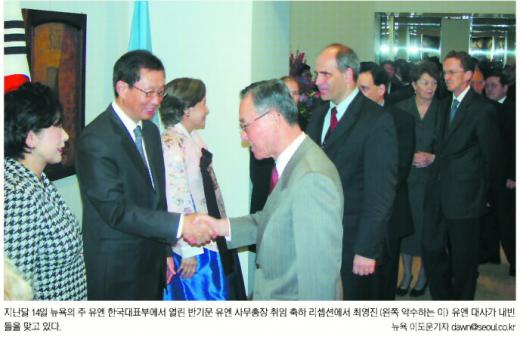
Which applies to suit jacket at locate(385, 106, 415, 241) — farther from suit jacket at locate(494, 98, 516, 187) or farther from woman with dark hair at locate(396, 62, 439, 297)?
suit jacket at locate(494, 98, 516, 187)

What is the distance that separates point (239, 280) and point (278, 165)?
164cm

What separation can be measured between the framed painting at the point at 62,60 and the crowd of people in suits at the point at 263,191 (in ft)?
1.67

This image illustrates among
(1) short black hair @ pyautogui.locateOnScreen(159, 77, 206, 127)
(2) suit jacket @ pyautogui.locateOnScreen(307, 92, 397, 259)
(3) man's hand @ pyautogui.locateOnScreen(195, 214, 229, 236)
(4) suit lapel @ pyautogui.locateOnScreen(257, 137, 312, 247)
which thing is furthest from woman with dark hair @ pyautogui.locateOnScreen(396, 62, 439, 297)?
(4) suit lapel @ pyautogui.locateOnScreen(257, 137, 312, 247)

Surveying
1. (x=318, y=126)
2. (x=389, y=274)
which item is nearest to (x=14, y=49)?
(x=318, y=126)

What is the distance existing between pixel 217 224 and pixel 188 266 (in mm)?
733

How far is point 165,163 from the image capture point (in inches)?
126

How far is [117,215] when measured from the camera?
2.62 m

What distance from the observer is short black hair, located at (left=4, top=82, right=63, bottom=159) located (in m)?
2.31

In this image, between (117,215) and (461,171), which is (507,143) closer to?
(461,171)

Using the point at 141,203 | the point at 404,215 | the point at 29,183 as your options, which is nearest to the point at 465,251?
the point at 404,215

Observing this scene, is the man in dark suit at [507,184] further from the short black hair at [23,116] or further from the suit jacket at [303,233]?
the short black hair at [23,116]

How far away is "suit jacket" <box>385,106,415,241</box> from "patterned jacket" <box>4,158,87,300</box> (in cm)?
194

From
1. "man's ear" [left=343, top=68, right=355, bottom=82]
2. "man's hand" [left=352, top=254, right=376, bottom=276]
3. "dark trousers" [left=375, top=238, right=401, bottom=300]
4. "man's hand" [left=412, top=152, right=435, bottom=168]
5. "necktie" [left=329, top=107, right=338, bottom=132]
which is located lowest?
"dark trousers" [left=375, top=238, right=401, bottom=300]
